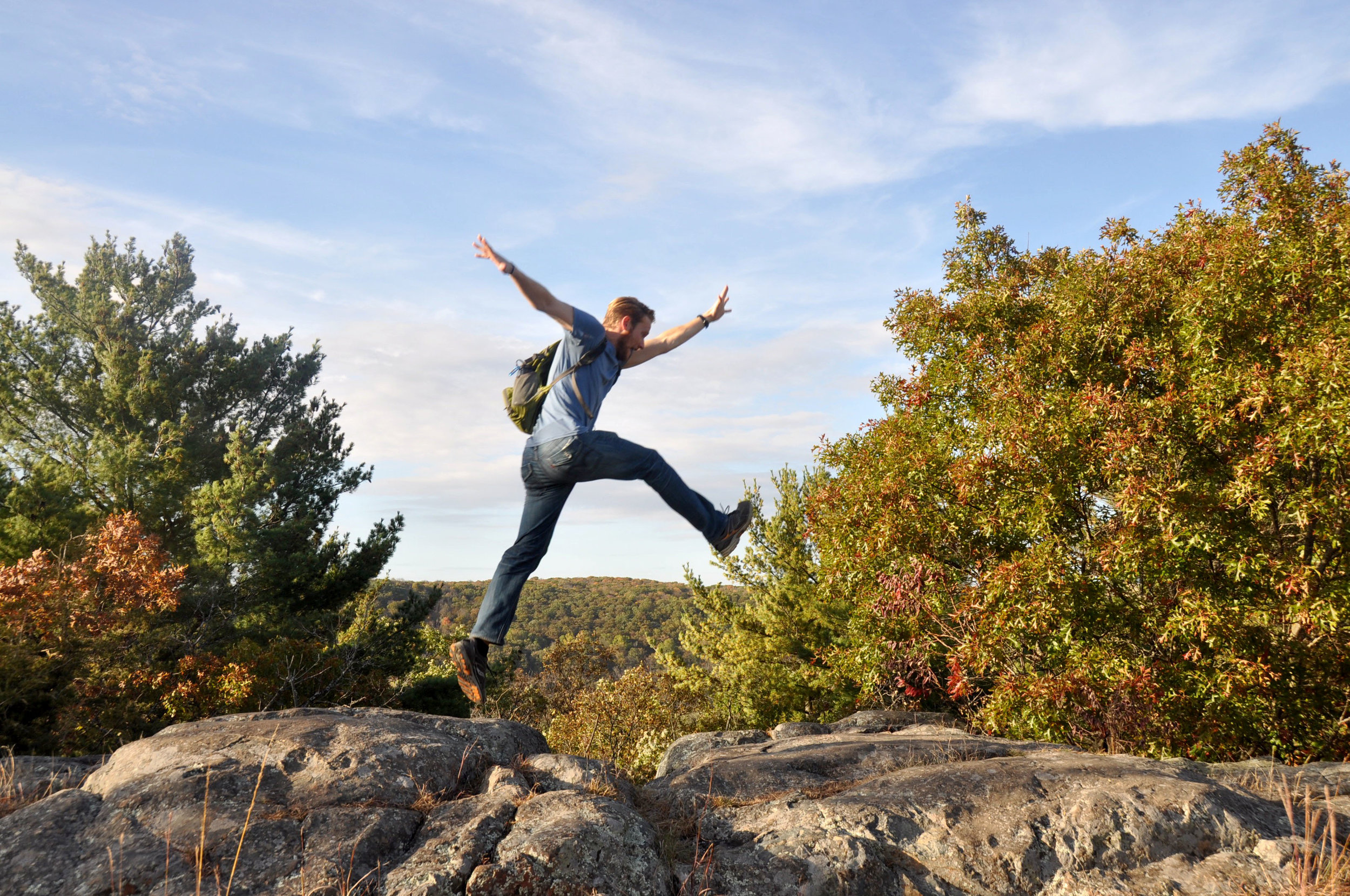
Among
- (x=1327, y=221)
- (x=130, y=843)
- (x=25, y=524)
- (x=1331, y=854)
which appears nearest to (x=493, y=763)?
(x=130, y=843)

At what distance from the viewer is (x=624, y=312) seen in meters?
4.66

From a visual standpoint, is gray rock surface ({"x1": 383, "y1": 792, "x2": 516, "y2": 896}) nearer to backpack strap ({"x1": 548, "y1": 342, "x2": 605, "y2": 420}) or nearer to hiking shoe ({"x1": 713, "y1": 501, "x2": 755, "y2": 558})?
hiking shoe ({"x1": 713, "y1": 501, "x2": 755, "y2": 558})

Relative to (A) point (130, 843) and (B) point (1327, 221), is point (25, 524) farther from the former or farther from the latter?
(B) point (1327, 221)

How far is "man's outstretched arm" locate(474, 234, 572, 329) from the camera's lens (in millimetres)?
3783

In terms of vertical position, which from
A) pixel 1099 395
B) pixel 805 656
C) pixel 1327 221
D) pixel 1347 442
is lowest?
pixel 805 656

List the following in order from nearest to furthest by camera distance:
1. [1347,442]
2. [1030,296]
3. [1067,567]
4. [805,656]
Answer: [1347,442] < [1067,567] < [1030,296] < [805,656]

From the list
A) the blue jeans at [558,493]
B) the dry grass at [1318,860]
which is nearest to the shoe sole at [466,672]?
the blue jeans at [558,493]

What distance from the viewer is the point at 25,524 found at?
17.9m

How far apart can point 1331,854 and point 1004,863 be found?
1842 millimetres

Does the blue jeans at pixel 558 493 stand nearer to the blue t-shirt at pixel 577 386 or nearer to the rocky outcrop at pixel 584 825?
the blue t-shirt at pixel 577 386

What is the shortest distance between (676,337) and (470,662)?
2.42 meters

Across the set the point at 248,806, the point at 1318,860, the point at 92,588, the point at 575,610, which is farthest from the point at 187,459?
the point at 575,610

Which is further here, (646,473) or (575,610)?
(575,610)

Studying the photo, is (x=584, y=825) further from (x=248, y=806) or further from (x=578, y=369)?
(x=578, y=369)
